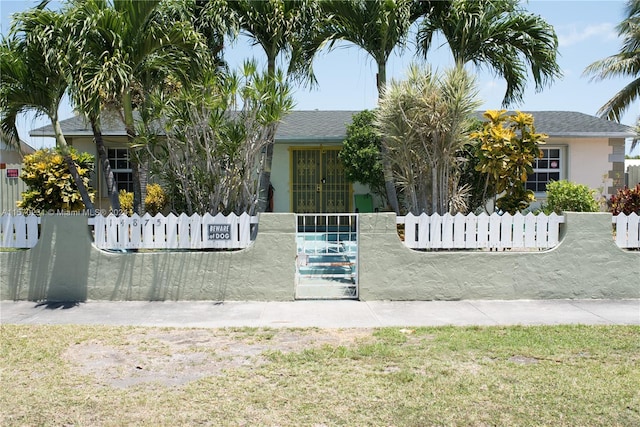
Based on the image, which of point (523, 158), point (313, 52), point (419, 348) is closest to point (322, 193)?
point (313, 52)

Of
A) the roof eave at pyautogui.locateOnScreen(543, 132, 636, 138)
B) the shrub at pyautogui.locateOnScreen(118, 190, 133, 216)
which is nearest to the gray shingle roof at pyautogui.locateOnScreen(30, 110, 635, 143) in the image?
the roof eave at pyautogui.locateOnScreen(543, 132, 636, 138)

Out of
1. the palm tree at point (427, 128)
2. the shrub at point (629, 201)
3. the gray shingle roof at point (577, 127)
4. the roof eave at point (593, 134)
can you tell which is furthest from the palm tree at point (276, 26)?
the roof eave at point (593, 134)

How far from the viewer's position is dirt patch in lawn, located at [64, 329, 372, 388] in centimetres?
496

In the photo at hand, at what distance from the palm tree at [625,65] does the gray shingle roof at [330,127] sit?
5.70 metres

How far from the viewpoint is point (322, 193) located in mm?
15078

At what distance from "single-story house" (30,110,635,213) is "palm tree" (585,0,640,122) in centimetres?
732

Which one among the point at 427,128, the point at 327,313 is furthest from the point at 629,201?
the point at 327,313

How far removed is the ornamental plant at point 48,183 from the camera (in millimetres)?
12023

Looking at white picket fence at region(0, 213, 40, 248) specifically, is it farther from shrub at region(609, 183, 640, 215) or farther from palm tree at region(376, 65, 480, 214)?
shrub at region(609, 183, 640, 215)

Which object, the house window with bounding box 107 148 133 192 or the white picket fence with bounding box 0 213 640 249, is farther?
the house window with bounding box 107 148 133 192

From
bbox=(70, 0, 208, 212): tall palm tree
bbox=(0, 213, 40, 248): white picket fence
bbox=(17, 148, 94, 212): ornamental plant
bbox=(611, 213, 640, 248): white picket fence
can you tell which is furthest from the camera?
bbox=(17, 148, 94, 212): ornamental plant

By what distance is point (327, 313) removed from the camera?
7.47m

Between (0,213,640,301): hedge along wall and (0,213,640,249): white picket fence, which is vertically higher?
(0,213,640,249): white picket fence

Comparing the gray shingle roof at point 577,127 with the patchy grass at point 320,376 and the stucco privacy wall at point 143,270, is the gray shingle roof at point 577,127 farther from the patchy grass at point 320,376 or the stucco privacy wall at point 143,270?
the stucco privacy wall at point 143,270
